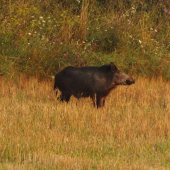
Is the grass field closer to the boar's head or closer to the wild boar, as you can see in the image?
the wild boar

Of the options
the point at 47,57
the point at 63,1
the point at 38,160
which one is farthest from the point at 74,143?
the point at 63,1

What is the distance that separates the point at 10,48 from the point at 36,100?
2.07m

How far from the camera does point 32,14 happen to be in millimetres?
12164

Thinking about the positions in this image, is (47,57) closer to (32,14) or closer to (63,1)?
(32,14)

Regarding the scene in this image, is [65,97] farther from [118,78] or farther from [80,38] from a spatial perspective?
[80,38]

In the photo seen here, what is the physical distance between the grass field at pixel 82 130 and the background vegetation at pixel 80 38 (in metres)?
0.84

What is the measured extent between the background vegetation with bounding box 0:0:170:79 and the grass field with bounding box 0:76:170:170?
0.84 metres

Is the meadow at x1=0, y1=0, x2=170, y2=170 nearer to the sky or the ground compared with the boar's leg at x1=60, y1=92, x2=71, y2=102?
nearer to the sky

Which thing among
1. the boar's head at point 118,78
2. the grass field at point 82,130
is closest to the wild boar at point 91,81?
the boar's head at point 118,78

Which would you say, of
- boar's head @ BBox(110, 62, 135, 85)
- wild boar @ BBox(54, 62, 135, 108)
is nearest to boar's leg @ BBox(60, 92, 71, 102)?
wild boar @ BBox(54, 62, 135, 108)

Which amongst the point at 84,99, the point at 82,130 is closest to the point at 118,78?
the point at 84,99

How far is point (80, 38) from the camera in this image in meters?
12.3

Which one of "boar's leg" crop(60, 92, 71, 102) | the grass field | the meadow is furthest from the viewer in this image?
"boar's leg" crop(60, 92, 71, 102)

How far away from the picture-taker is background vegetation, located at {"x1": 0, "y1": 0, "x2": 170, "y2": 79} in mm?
10953
